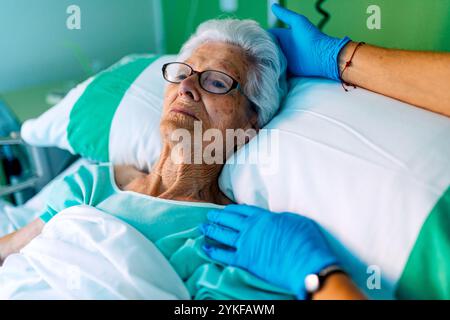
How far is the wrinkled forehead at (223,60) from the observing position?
1.12 metres

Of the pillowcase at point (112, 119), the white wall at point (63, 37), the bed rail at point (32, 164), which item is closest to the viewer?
the pillowcase at point (112, 119)

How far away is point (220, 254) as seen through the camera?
0.92 metres

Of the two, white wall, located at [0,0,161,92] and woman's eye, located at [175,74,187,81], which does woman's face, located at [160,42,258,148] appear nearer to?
woman's eye, located at [175,74,187,81]

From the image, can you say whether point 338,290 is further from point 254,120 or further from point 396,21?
point 396,21

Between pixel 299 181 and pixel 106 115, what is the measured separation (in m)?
0.76

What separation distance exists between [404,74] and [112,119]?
0.90 metres

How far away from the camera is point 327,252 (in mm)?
813

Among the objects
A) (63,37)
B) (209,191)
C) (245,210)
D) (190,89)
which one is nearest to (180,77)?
(190,89)

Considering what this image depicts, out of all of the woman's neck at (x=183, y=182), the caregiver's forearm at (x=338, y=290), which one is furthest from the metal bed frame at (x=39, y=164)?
the caregiver's forearm at (x=338, y=290)

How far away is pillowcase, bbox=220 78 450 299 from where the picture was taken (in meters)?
0.80

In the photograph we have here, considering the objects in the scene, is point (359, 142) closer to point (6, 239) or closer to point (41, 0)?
point (6, 239)

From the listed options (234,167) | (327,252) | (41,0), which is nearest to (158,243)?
(234,167)

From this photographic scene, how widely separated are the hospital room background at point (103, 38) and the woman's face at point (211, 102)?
0.20 meters

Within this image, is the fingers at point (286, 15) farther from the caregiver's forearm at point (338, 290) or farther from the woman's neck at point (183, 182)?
the caregiver's forearm at point (338, 290)
